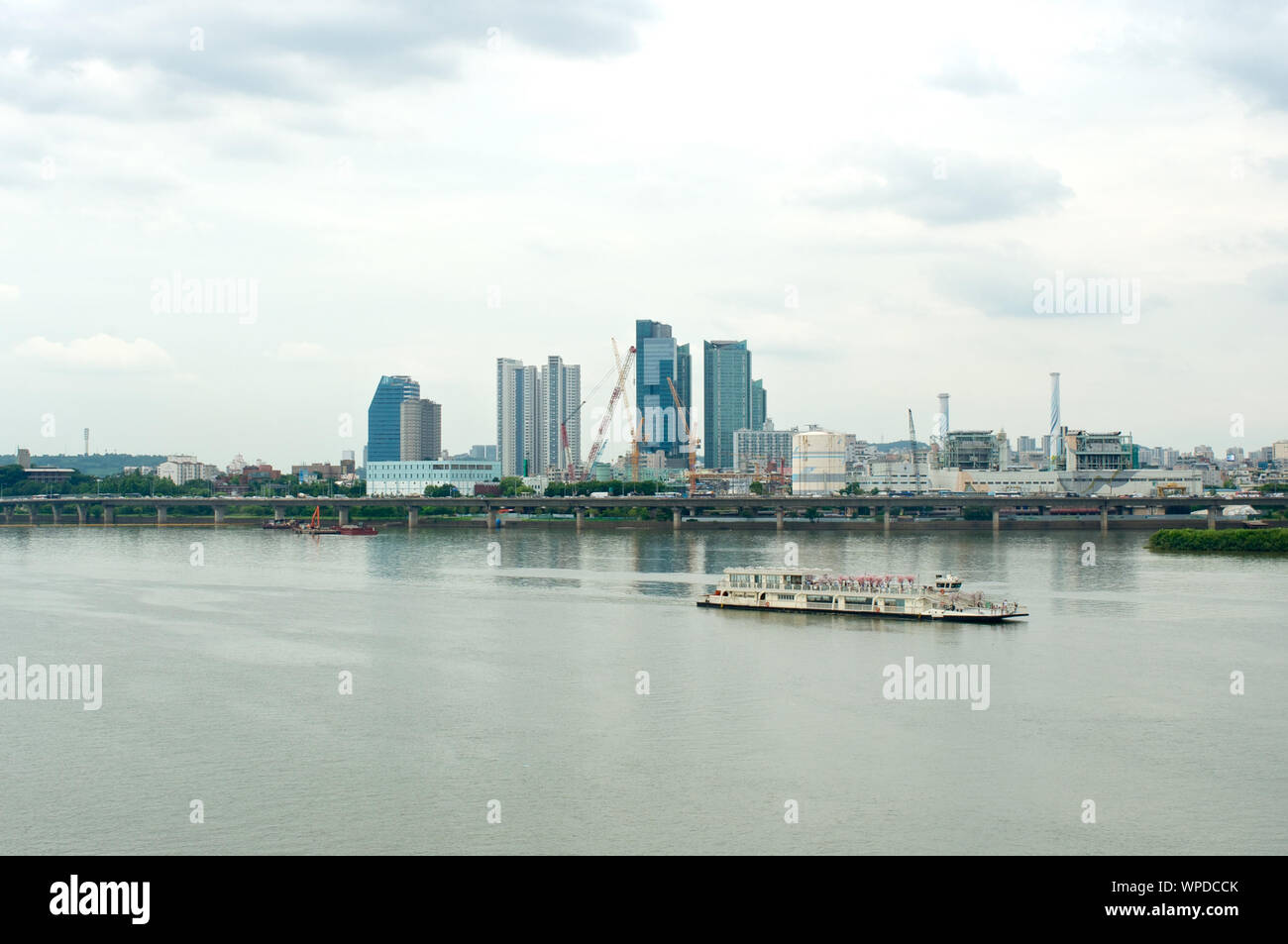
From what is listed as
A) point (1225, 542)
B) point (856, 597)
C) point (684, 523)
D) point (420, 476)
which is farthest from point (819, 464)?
point (856, 597)

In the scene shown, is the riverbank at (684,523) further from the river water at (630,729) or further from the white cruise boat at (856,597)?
the white cruise boat at (856,597)

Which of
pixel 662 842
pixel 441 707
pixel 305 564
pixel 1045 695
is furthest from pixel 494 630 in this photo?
pixel 305 564

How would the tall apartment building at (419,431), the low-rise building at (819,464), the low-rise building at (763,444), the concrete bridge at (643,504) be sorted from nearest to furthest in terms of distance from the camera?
the concrete bridge at (643,504) → the low-rise building at (819,464) → the tall apartment building at (419,431) → the low-rise building at (763,444)

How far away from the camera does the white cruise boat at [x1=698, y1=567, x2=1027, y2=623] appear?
29344 millimetres

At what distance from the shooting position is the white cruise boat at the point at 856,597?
29344 mm

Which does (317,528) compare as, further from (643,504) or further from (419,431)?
(419,431)

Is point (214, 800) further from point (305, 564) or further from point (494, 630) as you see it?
point (305, 564)

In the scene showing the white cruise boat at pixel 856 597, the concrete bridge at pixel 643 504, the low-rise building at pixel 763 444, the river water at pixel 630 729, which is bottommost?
the river water at pixel 630 729

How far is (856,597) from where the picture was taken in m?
31.0

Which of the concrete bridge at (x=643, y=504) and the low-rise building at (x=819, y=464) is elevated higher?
the low-rise building at (x=819, y=464)

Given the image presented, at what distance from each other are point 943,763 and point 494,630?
1368 centimetres

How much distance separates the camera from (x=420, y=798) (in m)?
14.5

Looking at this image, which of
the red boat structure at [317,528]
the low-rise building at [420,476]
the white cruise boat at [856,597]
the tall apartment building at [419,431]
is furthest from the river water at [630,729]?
the tall apartment building at [419,431]

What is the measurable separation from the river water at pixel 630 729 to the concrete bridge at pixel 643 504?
3834cm
